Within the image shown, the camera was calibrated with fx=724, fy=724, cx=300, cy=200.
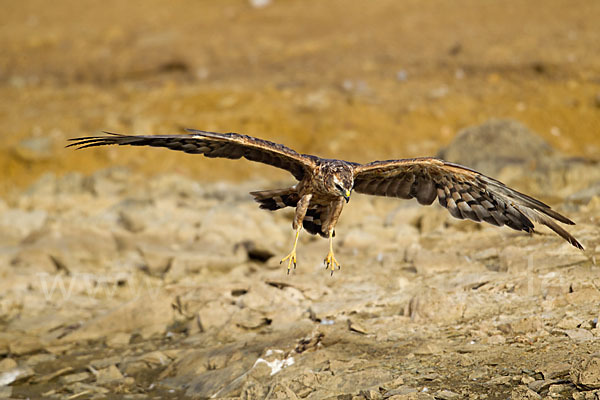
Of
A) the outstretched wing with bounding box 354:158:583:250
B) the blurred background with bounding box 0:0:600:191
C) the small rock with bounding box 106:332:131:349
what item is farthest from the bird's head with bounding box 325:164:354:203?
the blurred background with bounding box 0:0:600:191

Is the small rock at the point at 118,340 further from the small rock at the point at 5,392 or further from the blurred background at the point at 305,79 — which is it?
the blurred background at the point at 305,79

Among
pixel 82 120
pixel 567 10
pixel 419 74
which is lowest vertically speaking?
pixel 82 120

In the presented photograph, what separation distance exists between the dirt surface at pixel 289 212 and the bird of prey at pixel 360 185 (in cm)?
99

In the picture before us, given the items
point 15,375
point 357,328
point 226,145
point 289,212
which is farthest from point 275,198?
point 289,212

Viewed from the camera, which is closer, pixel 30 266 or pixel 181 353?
pixel 181 353

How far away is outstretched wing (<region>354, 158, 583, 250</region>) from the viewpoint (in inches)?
259

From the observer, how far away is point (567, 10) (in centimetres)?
1689

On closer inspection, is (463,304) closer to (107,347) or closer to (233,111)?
(107,347)

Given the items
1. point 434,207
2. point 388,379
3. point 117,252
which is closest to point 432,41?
point 434,207

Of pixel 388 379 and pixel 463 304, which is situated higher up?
pixel 463 304

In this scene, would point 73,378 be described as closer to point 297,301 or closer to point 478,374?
point 297,301

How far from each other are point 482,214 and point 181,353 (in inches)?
138

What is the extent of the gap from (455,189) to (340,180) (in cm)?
125

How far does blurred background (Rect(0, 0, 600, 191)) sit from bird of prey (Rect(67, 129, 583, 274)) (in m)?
6.78
